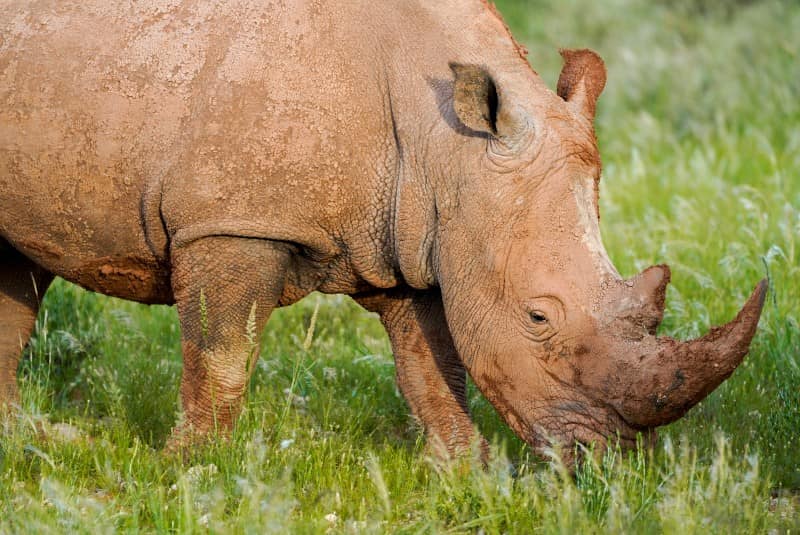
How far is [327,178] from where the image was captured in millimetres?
4750

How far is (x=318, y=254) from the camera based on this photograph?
4945 millimetres

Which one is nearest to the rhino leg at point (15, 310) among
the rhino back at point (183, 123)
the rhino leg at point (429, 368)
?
the rhino back at point (183, 123)

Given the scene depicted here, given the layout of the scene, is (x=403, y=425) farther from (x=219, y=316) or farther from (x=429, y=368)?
(x=219, y=316)

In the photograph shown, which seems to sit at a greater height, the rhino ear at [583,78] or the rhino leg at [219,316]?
the rhino ear at [583,78]

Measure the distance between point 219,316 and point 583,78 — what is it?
5.50 feet

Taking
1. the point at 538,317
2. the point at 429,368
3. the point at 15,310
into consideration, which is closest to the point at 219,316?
the point at 429,368

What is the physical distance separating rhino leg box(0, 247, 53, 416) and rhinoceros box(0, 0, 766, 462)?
0.93 meters

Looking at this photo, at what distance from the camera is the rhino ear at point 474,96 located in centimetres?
457

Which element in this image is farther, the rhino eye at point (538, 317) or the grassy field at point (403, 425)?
the rhino eye at point (538, 317)

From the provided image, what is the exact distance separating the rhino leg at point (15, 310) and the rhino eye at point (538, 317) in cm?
257

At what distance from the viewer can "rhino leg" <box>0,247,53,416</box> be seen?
19.7 feet

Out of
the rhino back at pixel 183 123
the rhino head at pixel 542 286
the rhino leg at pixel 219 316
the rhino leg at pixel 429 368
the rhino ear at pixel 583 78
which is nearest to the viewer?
the rhino head at pixel 542 286

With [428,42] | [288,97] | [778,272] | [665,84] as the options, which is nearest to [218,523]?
[288,97]

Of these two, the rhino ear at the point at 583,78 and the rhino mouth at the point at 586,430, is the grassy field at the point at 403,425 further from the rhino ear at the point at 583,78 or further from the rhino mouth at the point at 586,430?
the rhino ear at the point at 583,78
